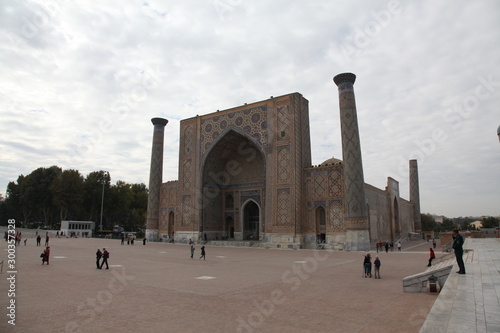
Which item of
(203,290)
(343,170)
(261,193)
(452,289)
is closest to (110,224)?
(261,193)

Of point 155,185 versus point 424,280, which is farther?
point 155,185

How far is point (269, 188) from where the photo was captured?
27.9m

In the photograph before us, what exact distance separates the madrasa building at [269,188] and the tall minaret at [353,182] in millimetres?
68

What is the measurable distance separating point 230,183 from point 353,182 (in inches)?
577

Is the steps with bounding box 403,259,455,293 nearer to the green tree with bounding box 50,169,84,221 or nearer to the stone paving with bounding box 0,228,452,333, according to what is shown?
the stone paving with bounding box 0,228,452,333

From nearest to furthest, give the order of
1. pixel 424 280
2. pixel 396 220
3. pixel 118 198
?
pixel 424 280, pixel 396 220, pixel 118 198

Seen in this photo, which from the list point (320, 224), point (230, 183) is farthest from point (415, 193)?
point (230, 183)

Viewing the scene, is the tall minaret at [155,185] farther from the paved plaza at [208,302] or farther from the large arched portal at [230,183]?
the paved plaza at [208,302]

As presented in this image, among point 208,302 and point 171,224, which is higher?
point 171,224

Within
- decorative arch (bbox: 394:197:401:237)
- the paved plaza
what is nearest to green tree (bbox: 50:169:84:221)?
the paved plaza

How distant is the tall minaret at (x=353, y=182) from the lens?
2311 centimetres

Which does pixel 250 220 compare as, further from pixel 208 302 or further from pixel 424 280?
pixel 208 302

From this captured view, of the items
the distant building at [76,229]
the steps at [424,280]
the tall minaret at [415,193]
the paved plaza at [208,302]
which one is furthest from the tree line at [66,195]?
the steps at [424,280]

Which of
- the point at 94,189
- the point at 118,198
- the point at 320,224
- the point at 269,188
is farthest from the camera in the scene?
the point at 118,198
